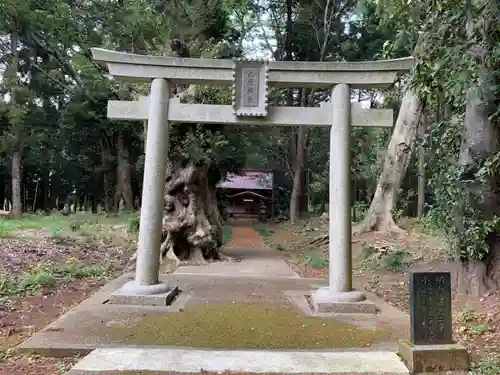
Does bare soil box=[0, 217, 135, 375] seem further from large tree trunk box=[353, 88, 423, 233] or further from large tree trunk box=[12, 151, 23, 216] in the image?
large tree trunk box=[12, 151, 23, 216]

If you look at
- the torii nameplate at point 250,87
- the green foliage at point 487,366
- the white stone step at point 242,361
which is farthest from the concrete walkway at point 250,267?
the green foliage at point 487,366

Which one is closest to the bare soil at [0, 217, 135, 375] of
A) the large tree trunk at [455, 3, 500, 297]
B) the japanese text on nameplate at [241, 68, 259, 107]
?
the japanese text on nameplate at [241, 68, 259, 107]

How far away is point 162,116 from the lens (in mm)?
6699

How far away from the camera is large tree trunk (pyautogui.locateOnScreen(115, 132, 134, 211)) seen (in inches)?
969

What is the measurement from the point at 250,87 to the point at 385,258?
6.16 metres

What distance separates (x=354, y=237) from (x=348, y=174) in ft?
23.7

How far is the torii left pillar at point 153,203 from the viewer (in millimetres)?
6527

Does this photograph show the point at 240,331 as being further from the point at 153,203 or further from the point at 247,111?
the point at 247,111

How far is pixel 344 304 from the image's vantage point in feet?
20.2

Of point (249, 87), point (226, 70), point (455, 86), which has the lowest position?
point (455, 86)

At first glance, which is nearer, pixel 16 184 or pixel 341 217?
pixel 341 217

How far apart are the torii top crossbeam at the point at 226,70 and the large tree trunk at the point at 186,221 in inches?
176

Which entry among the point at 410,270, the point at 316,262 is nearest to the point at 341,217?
the point at 410,270

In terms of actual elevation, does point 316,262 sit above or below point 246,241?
below
